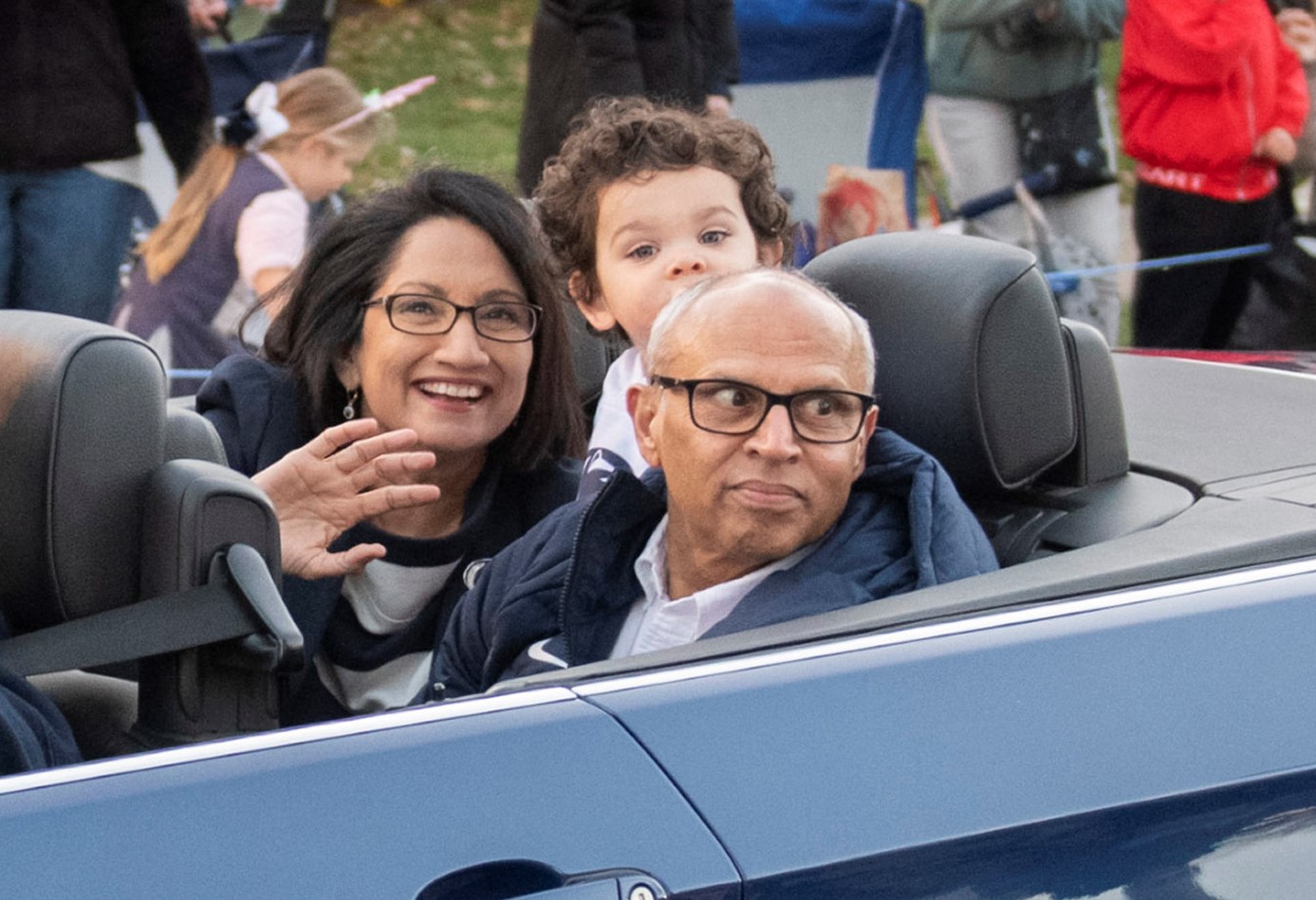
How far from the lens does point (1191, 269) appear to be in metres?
6.11

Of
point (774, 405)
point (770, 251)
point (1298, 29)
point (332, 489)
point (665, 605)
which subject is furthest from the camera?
point (1298, 29)

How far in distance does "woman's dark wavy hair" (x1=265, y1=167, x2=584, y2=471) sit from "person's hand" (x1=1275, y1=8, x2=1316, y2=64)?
4.06 meters

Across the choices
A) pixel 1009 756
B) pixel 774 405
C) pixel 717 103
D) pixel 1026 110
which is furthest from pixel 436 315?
pixel 1026 110

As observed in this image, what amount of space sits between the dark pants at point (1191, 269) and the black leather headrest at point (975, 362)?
3816 millimetres

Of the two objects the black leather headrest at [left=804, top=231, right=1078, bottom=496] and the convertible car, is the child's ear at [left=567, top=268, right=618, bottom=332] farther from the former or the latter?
the convertible car

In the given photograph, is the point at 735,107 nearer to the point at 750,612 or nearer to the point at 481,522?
the point at 481,522

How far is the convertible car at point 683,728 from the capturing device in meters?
1.46

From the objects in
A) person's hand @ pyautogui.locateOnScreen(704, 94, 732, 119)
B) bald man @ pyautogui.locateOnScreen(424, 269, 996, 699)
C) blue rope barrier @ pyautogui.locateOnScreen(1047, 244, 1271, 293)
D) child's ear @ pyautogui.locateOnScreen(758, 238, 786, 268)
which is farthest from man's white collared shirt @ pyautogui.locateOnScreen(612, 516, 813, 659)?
blue rope barrier @ pyautogui.locateOnScreen(1047, 244, 1271, 293)

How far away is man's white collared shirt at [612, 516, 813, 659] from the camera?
2.18 m

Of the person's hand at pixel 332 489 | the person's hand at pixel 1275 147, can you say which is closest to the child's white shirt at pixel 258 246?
the person's hand at pixel 332 489

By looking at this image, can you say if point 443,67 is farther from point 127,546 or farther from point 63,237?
point 127,546

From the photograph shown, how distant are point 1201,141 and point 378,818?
4.98 meters

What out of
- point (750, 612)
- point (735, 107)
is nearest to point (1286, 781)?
point (750, 612)

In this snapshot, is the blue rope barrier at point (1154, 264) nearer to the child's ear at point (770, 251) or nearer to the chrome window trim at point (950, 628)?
the child's ear at point (770, 251)
